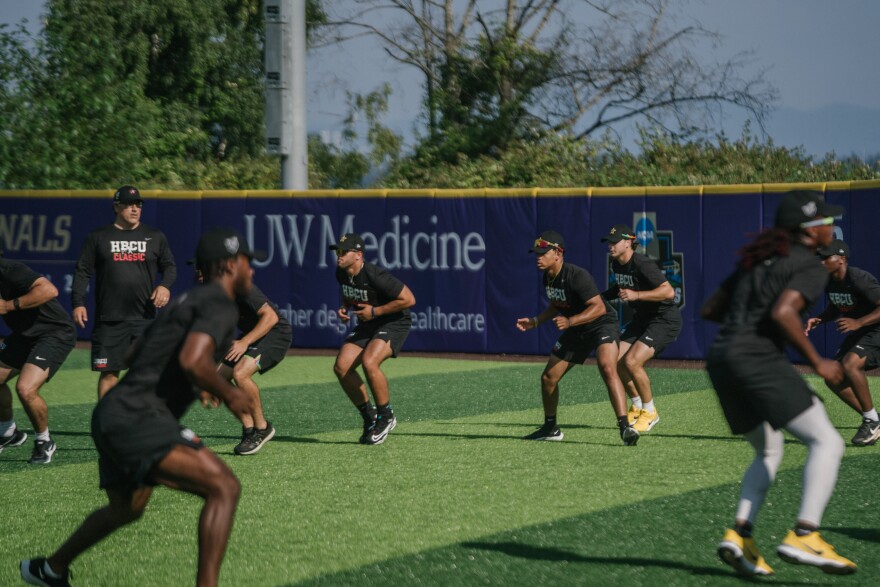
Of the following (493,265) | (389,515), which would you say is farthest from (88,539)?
(493,265)

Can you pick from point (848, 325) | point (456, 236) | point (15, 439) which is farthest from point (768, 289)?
point (456, 236)

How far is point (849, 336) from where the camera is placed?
37.1 feet

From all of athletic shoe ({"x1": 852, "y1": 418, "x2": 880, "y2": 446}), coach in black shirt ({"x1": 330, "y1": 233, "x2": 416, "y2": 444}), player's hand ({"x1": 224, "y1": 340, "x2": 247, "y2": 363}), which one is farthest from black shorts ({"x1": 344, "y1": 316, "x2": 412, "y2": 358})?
athletic shoe ({"x1": 852, "y1": 418, "x2": 880, "y2": 446})

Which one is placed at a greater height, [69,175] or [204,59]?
[204,59]

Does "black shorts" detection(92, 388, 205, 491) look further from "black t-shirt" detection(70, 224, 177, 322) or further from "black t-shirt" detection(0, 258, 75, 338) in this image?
"black t-shirt" detection(70, 224, 177, 322)

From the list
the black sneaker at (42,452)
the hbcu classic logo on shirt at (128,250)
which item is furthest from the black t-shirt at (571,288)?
the black sneaker at (42,452)

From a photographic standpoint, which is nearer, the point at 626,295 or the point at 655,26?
the point at 626,295

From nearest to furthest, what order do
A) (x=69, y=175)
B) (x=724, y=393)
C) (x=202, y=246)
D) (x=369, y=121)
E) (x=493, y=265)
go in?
(x=202, y=246), (x=724, y=393), (x=493, y=265), (x=69, y=175), (x=369, y=121)

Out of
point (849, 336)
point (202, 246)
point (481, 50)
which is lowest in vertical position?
point (849, 336)

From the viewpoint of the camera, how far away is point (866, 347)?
11.1m

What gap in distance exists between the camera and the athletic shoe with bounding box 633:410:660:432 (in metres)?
12.0

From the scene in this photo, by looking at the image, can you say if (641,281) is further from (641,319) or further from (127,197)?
(127,197)

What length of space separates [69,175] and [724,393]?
2471 centimetres

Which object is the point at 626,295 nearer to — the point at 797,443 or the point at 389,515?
the point at 797,443
